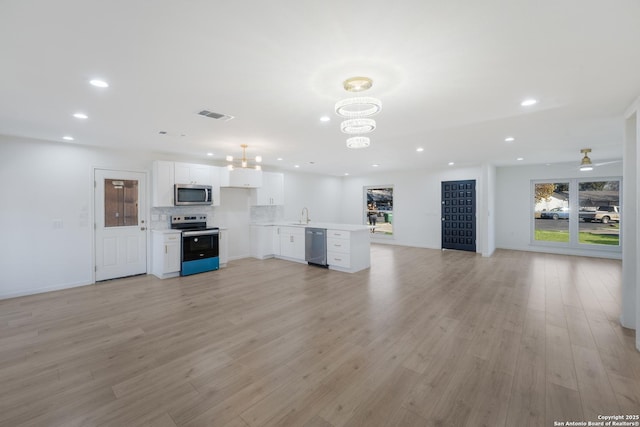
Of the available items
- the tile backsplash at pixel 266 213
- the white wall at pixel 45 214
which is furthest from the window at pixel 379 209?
the white wall at pixel 45 214

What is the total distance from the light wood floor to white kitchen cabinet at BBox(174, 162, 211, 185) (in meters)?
2.29

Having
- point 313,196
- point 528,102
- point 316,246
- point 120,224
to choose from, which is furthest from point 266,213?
point 528,102

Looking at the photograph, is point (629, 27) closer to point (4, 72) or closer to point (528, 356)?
point (528, 356)

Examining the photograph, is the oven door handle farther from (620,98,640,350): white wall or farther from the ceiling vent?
(620,98,640,350): white wall

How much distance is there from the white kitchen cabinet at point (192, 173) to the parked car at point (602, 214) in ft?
32.1

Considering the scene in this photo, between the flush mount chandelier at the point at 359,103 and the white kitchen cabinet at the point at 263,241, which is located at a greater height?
the flush mount chandelier at the point at 359,103

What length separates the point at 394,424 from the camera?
1792 mm

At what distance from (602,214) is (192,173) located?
10.4m

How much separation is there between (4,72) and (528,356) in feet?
17.3

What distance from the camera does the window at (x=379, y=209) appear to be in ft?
32.9

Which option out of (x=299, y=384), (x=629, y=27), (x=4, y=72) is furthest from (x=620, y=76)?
(x=4, y=72)

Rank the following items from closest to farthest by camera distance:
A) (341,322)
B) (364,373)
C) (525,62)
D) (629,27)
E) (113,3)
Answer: (113,3) → (629,27) → (525,62) → (364,373) → (341,322)

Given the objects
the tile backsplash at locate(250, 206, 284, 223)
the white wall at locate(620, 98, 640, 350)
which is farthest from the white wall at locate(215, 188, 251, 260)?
the white wall at locate(620, 98, 640, 350)

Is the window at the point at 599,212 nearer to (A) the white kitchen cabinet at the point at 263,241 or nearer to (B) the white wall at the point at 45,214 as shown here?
(A) the white kitchen cabinet at the point at 263,241
